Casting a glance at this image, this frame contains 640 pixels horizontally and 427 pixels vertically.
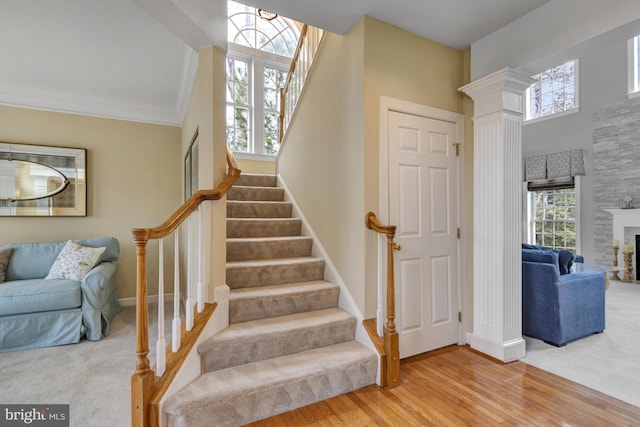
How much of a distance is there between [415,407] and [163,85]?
3.97 meters

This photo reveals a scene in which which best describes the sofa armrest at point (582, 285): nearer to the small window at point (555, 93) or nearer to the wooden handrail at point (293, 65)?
the wooden handrail at point (293, 65)

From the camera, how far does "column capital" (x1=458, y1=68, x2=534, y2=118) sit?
7.89 feet

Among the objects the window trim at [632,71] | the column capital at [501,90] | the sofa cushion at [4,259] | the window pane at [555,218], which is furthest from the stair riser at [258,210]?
the window trim at [632,71]

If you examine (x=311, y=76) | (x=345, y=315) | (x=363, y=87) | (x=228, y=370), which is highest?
(x=311, y=76)

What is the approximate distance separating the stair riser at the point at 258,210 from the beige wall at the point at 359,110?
593 mm

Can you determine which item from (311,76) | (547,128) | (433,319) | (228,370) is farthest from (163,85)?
(547,128)

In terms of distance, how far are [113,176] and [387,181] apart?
361cm

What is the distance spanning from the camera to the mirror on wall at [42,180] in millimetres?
3547

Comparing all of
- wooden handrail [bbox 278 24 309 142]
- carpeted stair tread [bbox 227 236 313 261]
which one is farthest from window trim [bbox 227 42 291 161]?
carpeted stair tread [bbox 227 236 313 261]

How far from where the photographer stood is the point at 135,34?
2654mm

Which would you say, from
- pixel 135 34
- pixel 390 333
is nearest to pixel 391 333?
pixel 390 333

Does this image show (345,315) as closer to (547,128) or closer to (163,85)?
(163,85)

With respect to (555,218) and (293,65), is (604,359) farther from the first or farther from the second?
(555,218)

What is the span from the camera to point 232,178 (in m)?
2.31
